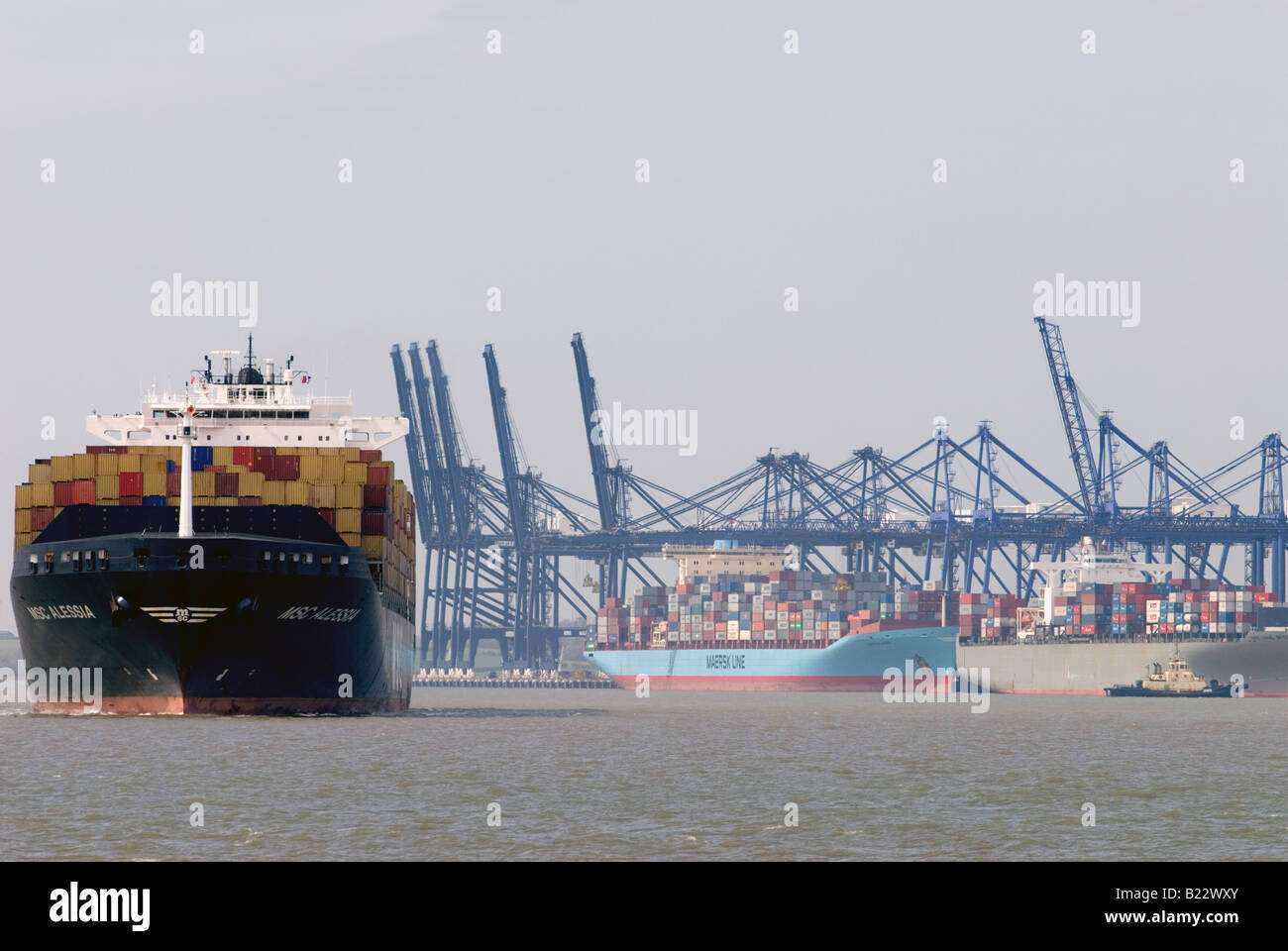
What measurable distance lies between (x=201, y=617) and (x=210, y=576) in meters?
1.28

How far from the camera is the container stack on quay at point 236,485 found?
59125 mm

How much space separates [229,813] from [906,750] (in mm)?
26514

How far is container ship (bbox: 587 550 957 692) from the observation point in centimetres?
17438

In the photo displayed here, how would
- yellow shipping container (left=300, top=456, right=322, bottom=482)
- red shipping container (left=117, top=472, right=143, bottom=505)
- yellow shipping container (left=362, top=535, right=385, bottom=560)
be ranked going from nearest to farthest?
red shipping container (left=117, top=472, right=143, bottom=505)
yellow shipping container (left=300, top=456, right=322, bottom=482)
yellow shipping container (left=362, top=535, right=385, bottom=560)

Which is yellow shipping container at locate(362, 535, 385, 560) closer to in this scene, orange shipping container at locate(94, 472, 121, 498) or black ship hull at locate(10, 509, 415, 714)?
black ship hull at locate(10, 509, 415, 714)

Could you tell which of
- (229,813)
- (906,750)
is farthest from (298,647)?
(229,813)

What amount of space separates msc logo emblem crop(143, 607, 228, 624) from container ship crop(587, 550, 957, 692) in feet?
404

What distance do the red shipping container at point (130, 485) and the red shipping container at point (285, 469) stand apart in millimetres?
4401

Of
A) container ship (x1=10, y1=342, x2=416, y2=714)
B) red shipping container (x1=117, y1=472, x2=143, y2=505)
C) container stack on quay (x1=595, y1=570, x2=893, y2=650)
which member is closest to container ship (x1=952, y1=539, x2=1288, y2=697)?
container stack on quay (x1=595, y1=570, x2=893, y2=650)

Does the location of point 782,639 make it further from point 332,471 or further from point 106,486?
point 106,486

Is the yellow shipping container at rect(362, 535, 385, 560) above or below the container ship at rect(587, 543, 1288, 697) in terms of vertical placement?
above

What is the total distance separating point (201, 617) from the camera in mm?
54875

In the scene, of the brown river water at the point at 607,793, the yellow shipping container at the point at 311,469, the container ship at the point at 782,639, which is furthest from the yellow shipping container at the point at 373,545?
the container ship at the point at 782,639
